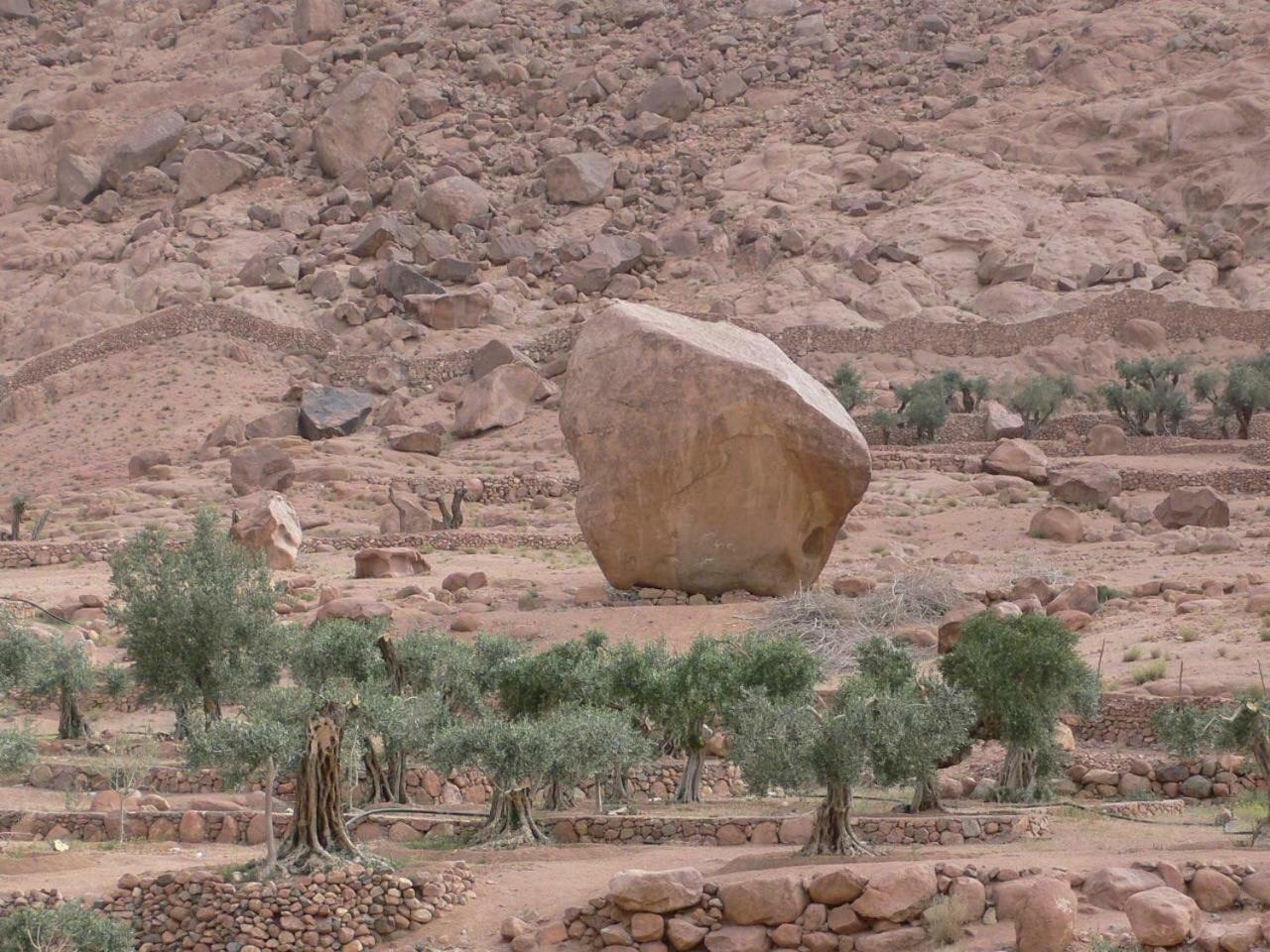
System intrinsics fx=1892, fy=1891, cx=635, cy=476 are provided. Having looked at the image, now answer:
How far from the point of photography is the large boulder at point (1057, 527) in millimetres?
35344

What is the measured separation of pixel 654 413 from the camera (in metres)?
27.6

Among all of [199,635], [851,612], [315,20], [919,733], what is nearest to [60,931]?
[919,733]

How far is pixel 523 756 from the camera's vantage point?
1830 cm

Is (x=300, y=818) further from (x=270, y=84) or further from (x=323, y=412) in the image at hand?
(x=270, y=84)

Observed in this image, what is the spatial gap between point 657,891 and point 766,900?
2.91 feet

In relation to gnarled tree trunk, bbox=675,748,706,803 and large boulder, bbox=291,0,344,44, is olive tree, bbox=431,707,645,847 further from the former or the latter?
large boulder, bbox=291,0,344,44

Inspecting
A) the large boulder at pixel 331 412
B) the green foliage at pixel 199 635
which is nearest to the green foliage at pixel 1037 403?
the large boulder at pixel 331 412

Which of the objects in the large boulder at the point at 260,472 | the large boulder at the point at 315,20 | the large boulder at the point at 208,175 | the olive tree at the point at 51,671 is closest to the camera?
the olive tree at the point at 51,671

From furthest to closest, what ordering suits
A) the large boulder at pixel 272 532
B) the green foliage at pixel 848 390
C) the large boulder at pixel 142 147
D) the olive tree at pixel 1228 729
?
the large boulder at pixel 142 147, the green foliage at pixel 848 390, the large boulder at pixel 272 532, the olive tree at pixel 1228 729

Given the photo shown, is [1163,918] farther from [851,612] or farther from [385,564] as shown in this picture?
[385,564]

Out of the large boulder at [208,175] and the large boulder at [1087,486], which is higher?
the large boulder at [208,175]

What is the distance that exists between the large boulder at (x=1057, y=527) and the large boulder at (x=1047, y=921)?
21.9 meters

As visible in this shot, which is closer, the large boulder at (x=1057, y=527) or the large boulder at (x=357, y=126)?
the large boulder at (x=1057, y=527)

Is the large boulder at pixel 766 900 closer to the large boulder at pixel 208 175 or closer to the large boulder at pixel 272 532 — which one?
the large boulder at pixel 272 532
